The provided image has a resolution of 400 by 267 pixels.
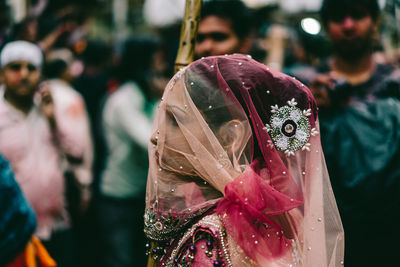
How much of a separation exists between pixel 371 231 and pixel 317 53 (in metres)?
2.94

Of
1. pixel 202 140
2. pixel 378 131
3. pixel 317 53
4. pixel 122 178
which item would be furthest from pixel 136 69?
pixel 202 140

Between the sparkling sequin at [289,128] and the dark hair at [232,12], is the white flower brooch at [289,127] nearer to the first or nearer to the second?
the sparkling sequin at [289,128]

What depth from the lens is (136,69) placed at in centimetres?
491

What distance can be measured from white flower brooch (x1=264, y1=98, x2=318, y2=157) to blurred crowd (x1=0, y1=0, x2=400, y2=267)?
31.2 inches

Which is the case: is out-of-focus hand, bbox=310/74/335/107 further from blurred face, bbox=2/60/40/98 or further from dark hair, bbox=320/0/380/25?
blurred face, bbox=2/60/40/98

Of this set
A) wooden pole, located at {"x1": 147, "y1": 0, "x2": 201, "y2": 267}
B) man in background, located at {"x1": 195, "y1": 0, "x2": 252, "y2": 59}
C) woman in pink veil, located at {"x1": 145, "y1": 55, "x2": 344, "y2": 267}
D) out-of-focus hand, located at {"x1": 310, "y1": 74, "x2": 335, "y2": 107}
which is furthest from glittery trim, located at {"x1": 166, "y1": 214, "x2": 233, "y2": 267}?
man in background, located at {"x1": 195, "y1": 0, "x2": 252, "y2": 59}

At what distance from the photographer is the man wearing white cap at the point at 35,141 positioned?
12.4 feet

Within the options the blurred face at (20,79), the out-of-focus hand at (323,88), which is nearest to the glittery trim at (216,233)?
the out-of-focus hand at (323,88)

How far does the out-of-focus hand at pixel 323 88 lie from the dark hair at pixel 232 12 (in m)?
0.70

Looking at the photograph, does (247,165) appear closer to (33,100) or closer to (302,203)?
(302,203)

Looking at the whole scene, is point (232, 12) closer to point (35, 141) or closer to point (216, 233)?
point (216, 233)

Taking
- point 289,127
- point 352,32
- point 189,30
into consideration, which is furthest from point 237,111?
point 352,32

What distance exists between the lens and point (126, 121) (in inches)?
177

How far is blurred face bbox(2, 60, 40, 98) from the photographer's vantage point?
3.93 meters
